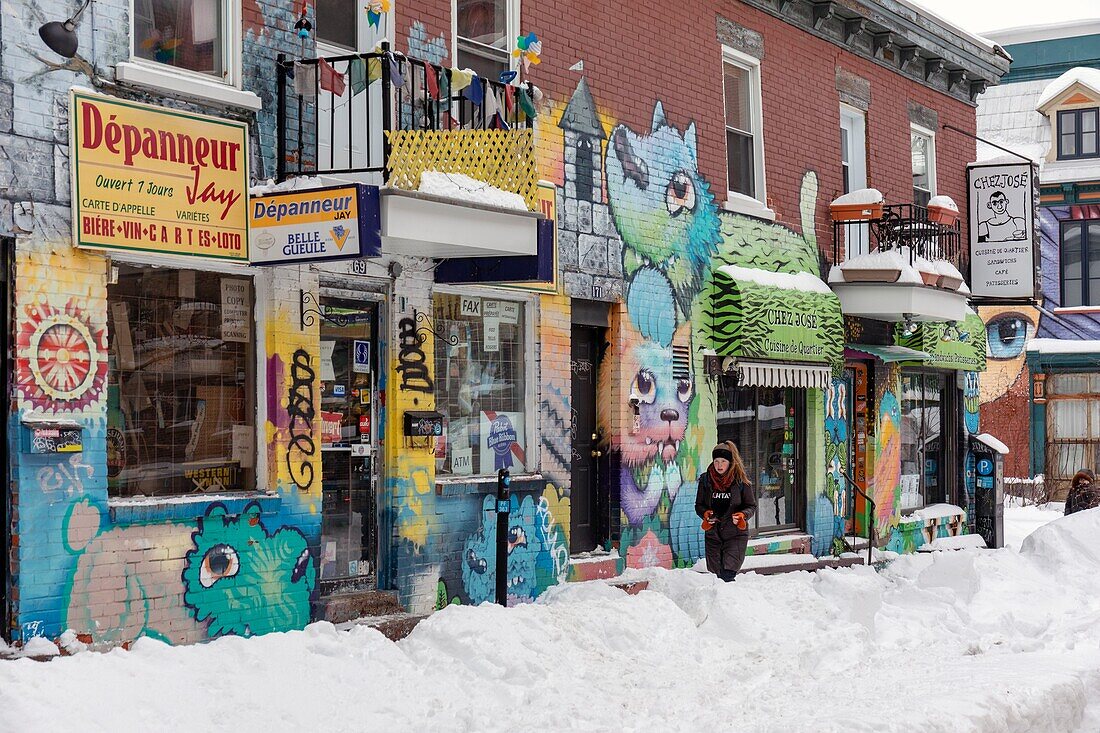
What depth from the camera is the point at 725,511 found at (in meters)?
12.1

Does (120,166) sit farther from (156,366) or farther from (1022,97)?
(1022,97)

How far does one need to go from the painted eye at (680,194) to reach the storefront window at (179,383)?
5.59 metres

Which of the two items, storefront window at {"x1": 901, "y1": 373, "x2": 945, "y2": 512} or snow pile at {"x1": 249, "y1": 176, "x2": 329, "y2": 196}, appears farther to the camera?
storefront window at {"x1": 901, "y1": 373, "x2": 945, "y2": 512}

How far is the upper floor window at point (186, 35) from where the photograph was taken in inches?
356

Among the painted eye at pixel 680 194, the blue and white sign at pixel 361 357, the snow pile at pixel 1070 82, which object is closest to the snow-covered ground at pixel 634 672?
the blue and white sign at pixel 361 357

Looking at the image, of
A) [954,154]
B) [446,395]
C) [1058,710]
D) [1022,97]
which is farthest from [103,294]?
[1022,97]

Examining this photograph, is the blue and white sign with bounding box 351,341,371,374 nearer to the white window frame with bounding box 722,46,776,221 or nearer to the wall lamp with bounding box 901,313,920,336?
the white window frame with bounding box 722,46,776,221

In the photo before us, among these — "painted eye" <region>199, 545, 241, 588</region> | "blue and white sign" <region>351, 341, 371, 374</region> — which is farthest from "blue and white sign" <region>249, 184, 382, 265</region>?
"painted eye" <region>199, 545, 241, 588</region>

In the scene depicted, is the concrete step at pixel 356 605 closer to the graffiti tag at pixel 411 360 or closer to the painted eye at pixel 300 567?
the painted eye at pixel 300 567

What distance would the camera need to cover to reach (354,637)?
26.4 ft

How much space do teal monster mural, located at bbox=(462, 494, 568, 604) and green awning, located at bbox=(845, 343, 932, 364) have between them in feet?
20.8

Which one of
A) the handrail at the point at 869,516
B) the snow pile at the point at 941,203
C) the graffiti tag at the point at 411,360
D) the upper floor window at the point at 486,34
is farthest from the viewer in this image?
the snow pile at the point at 941,203

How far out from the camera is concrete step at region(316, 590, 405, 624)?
10.1 m

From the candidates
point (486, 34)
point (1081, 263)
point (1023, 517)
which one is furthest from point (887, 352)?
point (1081, 263)
